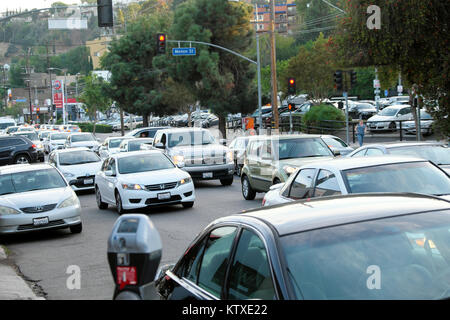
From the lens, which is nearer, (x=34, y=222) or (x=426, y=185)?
(x=426, y=185)

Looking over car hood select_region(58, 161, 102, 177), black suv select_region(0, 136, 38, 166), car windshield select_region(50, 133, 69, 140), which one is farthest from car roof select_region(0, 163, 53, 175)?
car windshield select_region(50, 133, 69, 140)

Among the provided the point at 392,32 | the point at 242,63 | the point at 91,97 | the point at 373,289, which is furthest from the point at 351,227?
the point at 91,97

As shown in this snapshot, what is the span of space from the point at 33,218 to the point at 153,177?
3.86 m

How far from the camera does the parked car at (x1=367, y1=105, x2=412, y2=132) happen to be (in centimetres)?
4128

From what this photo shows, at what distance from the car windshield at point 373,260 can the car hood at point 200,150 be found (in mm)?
19500

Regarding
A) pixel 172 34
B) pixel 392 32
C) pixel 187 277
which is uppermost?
pixel 172 34

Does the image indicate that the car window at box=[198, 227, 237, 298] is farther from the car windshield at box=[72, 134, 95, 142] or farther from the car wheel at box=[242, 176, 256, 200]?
the car windshield at box=[72, 134, 95, 142]

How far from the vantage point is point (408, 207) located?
432 cm

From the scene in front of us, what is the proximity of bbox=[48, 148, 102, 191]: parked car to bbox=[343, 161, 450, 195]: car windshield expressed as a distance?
1548 cm

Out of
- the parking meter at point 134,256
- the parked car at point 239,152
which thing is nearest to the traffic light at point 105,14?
the parked car at point 239,152

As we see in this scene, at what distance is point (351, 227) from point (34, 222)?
11.5 m

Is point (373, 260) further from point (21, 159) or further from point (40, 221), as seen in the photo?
point (21, 159)

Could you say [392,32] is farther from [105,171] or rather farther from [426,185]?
[426,185]

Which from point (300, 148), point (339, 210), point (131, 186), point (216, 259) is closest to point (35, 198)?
point (131, 186)
